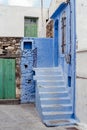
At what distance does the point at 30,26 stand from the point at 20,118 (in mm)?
10811

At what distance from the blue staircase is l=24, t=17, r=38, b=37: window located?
26.4 feet

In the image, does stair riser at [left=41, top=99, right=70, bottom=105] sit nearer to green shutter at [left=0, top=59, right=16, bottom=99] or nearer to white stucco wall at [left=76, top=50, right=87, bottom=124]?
white stucco wall at [left=76, top=50, right=87, bottom=124]

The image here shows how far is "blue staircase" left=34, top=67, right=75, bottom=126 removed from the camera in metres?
12.6

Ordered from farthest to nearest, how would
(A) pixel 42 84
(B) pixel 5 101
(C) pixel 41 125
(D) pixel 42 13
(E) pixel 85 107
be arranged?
(D) pixel 42 13, (B) pixel 5 101, (A) pixel 42 84, (C) pixel 41 125, (E) pixel 85 107

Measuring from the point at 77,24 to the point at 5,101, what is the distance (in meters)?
6.19

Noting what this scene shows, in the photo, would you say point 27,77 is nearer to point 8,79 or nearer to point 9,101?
point 8,79

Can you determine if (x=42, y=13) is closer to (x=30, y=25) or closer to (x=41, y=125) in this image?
(x=30, y=25)

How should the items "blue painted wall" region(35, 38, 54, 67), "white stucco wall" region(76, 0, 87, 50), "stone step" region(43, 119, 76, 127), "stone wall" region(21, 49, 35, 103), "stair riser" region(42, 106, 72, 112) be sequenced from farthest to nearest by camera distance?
"stone wall" region(21, 49, 35, 103)
"blue painted wall" region(35, 38, 54, 67)
"stair riser" region(42, 106, 72, 112)
"stone step" region(43, 119, 76, 127)
"white stucco wall" region(76, 0, 87, 50)

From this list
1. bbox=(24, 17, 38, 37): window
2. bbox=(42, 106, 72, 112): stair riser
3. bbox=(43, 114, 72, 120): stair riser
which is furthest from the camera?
bbox=(24, 17, 38, 37): window

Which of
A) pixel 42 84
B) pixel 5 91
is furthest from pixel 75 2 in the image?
pixel 5 91

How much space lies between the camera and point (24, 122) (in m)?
12.6

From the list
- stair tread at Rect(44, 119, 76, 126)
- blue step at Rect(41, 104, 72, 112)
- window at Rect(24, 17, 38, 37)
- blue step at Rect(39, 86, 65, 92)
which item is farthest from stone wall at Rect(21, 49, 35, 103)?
window at Rect(24, 17, 38, 37)

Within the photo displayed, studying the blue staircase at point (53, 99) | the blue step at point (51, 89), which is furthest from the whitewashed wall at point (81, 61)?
the blue step at point (51, 89)

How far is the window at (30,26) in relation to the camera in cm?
2305
